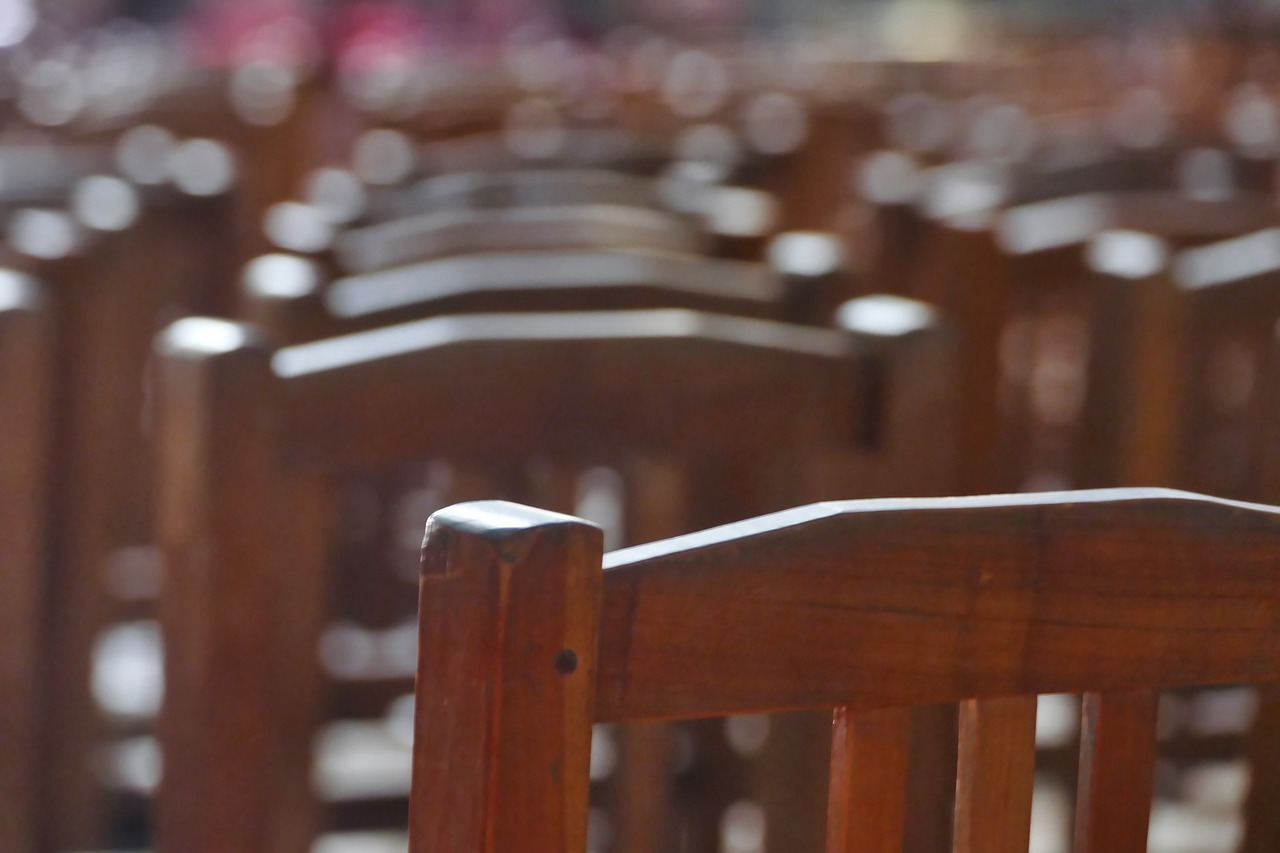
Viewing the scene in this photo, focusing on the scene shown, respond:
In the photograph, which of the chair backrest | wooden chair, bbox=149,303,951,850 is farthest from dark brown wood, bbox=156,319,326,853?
the chair backrest

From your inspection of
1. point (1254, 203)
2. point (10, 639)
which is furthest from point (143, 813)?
point (1254, 203)

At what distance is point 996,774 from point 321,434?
0.36 meters

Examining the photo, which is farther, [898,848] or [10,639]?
[10,639]

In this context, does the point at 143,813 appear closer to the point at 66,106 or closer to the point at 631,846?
the point at 631,846

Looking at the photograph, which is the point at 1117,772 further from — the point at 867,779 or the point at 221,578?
the point at 221,578

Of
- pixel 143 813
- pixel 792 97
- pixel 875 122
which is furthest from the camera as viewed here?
pixel 792 97

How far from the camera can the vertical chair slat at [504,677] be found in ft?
1.19

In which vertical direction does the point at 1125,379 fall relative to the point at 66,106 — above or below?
below

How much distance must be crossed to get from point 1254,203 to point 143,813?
1.06 m

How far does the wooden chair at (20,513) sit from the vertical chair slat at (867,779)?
563 mm

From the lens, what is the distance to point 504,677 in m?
0.36

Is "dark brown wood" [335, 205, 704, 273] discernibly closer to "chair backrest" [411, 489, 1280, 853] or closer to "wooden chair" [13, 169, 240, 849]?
"wooden chair" [13, 169, 240, 849]

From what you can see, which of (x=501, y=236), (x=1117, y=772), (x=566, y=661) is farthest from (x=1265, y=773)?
(x=501, y=236)

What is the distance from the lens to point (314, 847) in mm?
778
